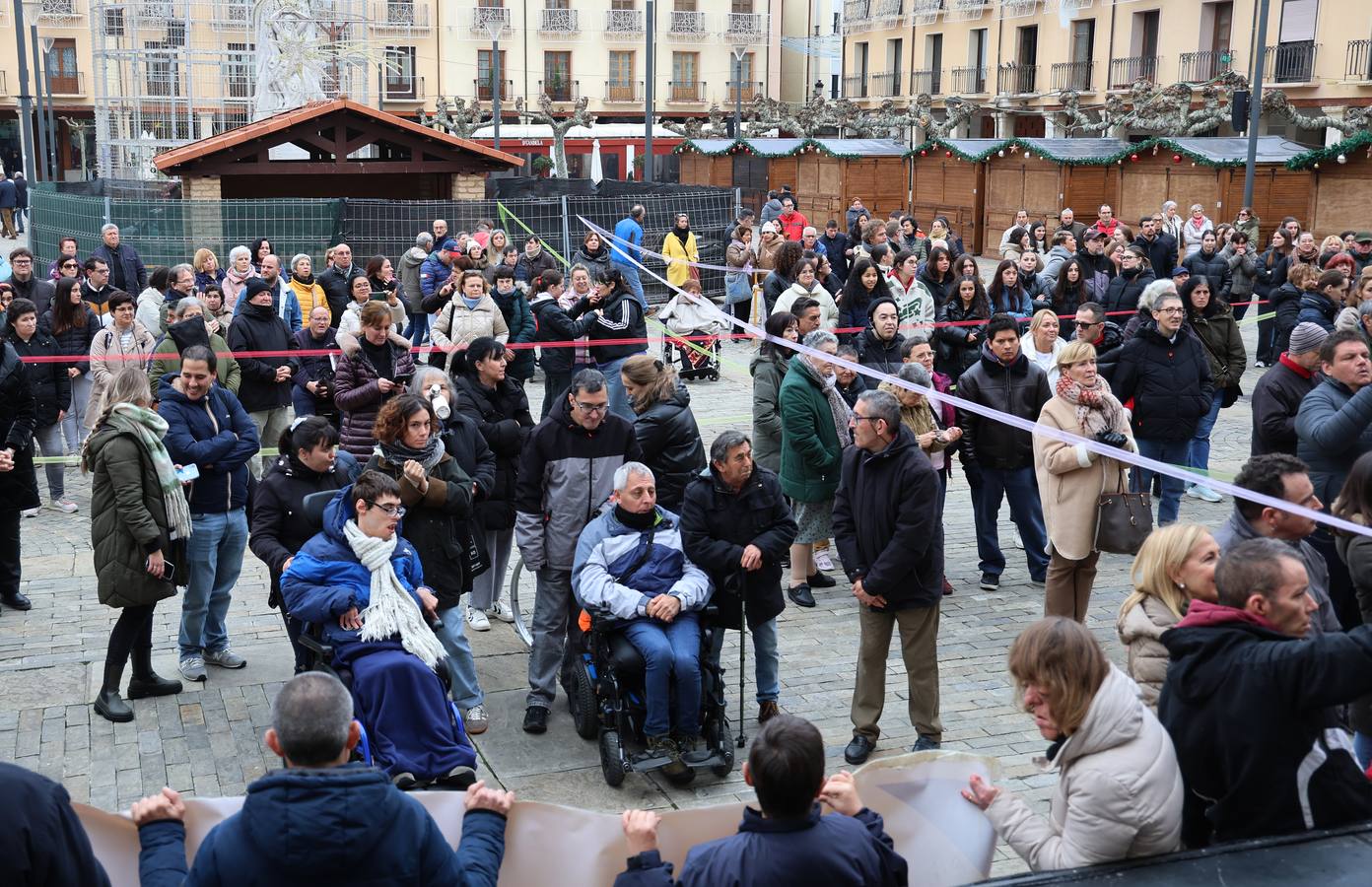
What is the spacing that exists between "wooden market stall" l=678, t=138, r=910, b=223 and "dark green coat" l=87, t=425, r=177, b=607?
77.3ft

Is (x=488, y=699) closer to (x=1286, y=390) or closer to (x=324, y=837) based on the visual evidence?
(x=324, y=837)

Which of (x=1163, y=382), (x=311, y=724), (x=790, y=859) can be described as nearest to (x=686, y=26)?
(x=1163, y=382)

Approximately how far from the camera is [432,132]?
2116cm

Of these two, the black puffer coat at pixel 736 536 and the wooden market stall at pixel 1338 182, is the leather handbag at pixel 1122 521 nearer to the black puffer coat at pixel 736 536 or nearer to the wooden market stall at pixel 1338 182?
the black puffer coat at pixel 736 536

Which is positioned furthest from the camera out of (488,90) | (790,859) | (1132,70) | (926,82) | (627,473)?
(488,90)

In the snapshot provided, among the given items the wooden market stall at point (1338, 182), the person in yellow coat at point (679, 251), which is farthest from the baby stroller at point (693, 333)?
the wooden market stall at point (1338, 182)

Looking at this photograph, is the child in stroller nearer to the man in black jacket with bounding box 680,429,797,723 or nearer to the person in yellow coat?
the person in yellow coat

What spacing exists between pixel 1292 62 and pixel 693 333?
1059 inches

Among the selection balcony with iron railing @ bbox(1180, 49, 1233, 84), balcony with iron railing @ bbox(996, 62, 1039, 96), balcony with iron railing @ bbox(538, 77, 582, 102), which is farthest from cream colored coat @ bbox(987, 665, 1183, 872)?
balcony with iron railing @ bbox(538, 77, 582, 102)

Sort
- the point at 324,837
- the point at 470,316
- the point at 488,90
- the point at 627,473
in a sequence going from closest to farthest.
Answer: the point at 324,837 → the point at 627,473 → the point at 470,316 → the point at 488,90

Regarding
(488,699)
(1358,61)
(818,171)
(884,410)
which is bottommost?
(488,699)

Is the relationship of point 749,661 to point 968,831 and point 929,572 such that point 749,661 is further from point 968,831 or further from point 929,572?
point 968,831

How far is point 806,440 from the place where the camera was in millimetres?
8406

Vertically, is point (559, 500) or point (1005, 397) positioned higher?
point (1005, 397)
